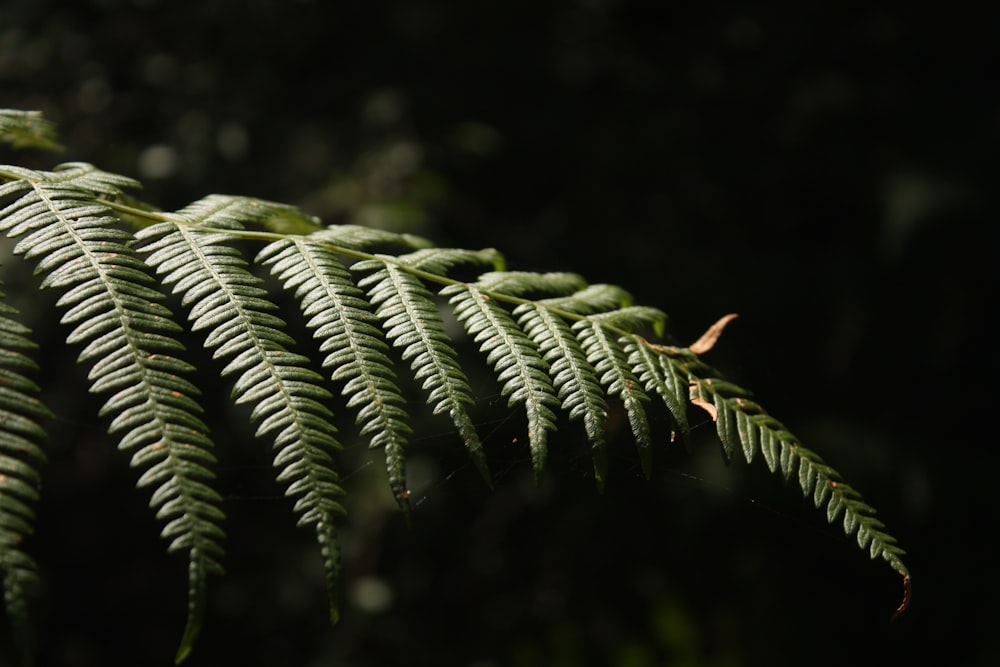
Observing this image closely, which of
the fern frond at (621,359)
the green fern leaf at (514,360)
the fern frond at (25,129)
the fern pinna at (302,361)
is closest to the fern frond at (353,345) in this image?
the fern pinna at (302,361)

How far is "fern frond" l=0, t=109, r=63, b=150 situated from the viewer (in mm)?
1396

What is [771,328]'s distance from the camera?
2980 mm

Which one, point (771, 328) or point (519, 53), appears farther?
point (519, 53)

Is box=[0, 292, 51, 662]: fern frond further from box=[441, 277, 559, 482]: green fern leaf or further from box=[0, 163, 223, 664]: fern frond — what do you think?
box=[441, 277, 559, 482]: green fern leaf

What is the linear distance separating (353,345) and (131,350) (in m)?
0.29

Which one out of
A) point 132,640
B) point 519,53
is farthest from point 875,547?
point 132,640

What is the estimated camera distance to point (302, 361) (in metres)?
1.06

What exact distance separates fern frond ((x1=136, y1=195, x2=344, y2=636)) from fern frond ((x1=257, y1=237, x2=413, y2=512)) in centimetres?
5

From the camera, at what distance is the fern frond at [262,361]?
0.93 m

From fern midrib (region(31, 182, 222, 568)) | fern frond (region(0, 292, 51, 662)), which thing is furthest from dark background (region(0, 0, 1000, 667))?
fern frond (region(0, 292, 51, 662))

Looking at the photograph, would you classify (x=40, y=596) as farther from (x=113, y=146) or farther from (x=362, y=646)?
(x=113, y=146)

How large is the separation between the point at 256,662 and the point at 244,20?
2636 mm

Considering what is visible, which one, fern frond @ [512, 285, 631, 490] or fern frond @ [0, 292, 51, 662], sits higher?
fern frond @ [512, 285, 631, 490]

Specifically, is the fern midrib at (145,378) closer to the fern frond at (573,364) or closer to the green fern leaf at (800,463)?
the fern frond at (573,364)
